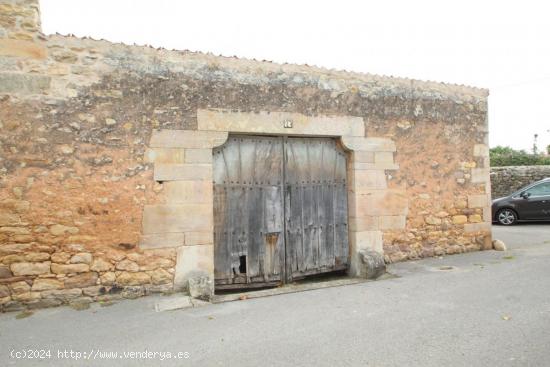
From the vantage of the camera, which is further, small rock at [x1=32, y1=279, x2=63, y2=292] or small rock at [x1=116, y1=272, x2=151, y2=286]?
small rock at [x1=116, y1=272, x2=151, y2=286]

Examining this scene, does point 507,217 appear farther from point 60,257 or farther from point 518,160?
point 60,257

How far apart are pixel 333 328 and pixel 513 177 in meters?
13.2

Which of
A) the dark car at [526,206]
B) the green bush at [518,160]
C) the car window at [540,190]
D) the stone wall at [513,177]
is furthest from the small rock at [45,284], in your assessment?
the green bush at [518,160]

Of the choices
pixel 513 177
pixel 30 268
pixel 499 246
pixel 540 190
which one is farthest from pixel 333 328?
pixel 513 177

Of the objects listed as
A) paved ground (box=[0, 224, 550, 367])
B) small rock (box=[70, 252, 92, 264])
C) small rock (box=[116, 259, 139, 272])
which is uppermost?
small rock (box=[70, 252, 92, 264])

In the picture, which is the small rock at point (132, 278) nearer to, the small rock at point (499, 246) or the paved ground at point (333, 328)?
the paved ground at point (333, 328)

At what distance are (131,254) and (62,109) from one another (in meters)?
1.78

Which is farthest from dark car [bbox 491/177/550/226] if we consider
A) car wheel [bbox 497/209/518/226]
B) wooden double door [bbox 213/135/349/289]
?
wooden double door [bbox 213/135/349/289]

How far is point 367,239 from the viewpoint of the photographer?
5691 mm

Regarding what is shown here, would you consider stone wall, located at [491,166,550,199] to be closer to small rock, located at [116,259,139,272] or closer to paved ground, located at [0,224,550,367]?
paved ground, located at [0,224,550,367]

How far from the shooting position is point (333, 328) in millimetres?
3584

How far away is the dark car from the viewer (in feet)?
35.0

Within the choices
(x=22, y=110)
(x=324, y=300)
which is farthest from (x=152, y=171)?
(x=324, y=300)

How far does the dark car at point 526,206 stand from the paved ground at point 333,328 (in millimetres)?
6849
